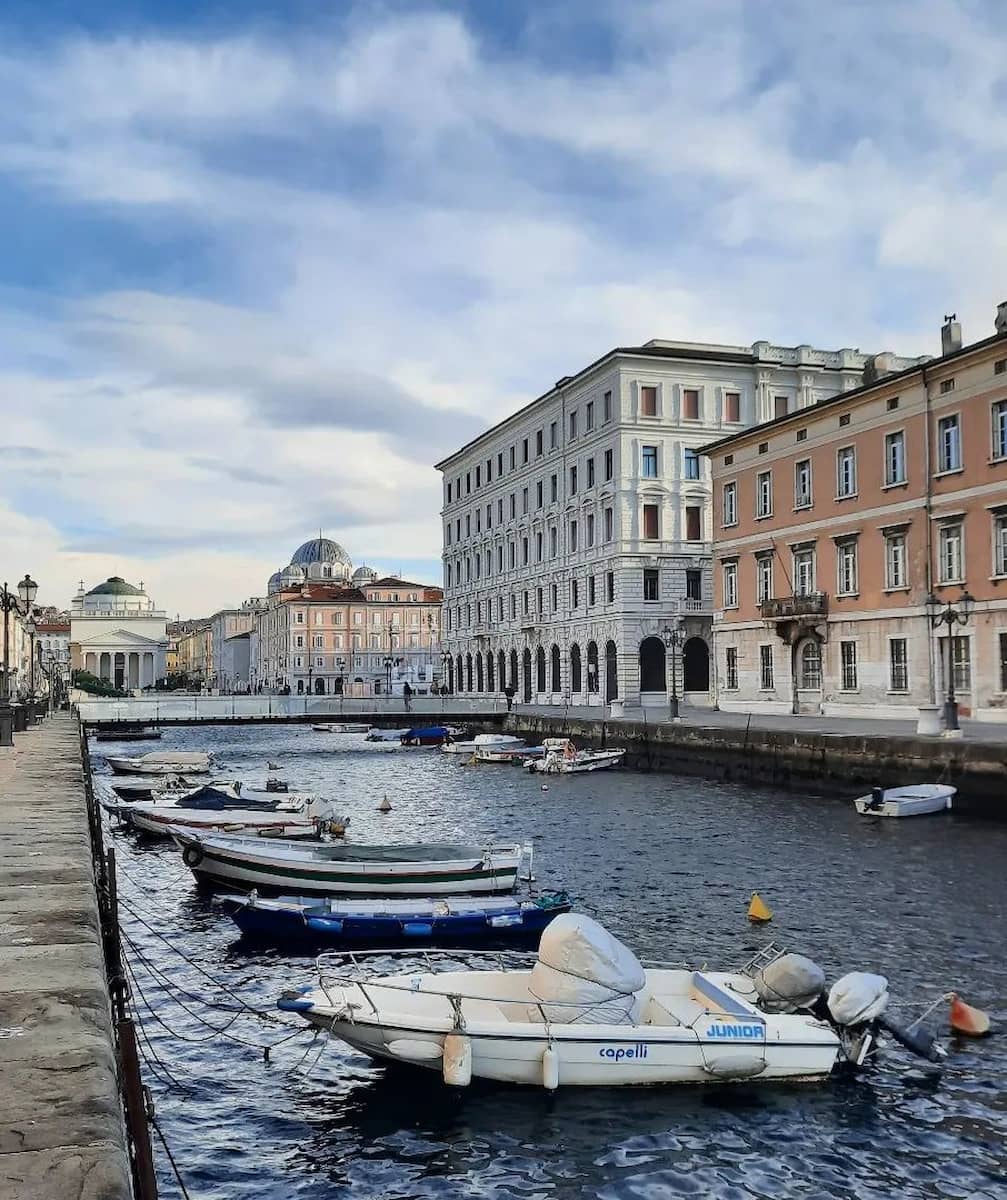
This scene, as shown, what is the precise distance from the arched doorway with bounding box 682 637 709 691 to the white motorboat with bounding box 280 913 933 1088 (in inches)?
2382

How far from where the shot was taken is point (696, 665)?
73250 millimetres

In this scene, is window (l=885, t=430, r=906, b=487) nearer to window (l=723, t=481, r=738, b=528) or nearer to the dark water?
window (l=723, t=481, r=738, b=528)

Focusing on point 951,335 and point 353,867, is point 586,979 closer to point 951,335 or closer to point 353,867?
point 353,867

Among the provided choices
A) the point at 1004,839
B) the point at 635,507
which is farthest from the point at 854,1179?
the point at 635,507

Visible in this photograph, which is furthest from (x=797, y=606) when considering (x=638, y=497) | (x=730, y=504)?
(x=638, y=497)

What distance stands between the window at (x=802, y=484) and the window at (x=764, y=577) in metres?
3.44

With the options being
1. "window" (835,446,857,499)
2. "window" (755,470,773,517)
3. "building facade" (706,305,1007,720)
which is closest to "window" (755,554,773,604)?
"building facade" (706,305,1007,720)

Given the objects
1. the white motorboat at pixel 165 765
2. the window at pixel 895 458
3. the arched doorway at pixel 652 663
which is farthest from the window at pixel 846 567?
the white motorboat at pixel 165 765

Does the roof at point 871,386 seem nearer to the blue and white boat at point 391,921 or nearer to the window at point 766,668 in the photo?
the window at point 766,668

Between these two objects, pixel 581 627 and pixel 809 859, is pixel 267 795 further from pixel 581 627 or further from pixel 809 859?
pixel 581 627

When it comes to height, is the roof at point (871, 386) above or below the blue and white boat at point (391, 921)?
above

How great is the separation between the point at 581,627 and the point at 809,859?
52744mm

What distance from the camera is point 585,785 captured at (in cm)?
4338

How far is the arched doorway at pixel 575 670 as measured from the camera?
79.0 m
